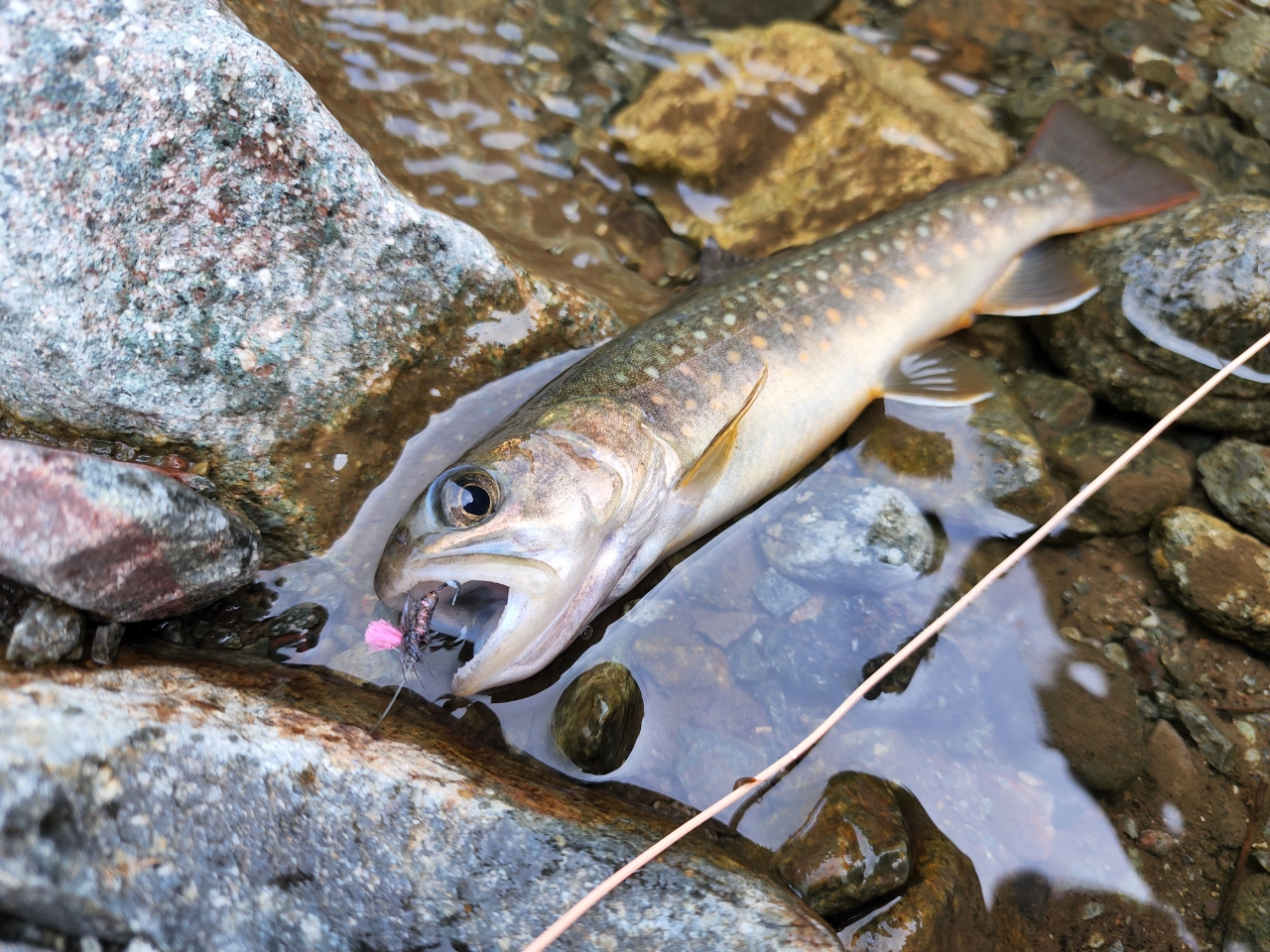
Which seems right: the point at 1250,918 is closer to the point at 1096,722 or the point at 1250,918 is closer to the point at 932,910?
the point at 1096,722

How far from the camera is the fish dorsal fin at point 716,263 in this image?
4.11 meters

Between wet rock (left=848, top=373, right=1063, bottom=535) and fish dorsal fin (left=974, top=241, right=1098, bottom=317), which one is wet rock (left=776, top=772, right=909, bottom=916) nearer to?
wet rock (left=848, top=373, right=1063, bottom=535)

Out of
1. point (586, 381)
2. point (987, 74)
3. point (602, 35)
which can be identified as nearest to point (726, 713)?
point (586, 381)

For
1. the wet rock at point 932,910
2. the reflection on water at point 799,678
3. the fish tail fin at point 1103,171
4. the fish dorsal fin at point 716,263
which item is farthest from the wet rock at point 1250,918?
the fish dorsal fin at point 716,263

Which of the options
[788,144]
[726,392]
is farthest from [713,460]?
[788,144]

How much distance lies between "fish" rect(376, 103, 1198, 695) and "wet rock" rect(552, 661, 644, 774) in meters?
0.19

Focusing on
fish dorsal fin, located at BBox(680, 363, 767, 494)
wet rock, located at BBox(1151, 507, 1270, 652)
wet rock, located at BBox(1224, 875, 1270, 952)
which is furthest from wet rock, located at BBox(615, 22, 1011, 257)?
wet rock, located at BBox(1224, 875, 1270, 952)

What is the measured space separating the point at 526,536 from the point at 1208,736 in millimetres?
3014

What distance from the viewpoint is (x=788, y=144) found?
4531 mm

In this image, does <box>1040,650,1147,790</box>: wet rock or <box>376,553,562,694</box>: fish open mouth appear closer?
<box>376,553,562,694</box>: fish open mouth

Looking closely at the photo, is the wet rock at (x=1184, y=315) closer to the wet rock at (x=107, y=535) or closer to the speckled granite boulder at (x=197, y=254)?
the speckled granite boulder at (x=197, y=254)

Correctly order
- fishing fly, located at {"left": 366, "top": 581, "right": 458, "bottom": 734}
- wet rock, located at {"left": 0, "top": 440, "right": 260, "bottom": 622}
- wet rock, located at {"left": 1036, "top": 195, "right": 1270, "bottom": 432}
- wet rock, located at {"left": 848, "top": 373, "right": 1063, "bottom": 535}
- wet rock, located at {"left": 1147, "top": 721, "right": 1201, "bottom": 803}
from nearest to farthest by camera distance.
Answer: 1. wet rock, located at {"left": 0, "top": 440, "right": 260, "bottom": 622}
2. fishing fly, located at {"left": 366, "top": 581, "right": 458, "bottom": 734}
3. wet rock, located at {"left": 1147, "top": 721, "right": 1201, "bottom": 803}
4. wet rock, located at {"left": 848, "top": 373, "right": 1063, "bottom": 535}
5. wet rock, located at {"left": 1036, "top": 195, "right": 1270, "bottom": 432}

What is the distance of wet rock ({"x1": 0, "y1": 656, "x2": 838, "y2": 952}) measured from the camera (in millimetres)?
1817

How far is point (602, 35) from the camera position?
478cm
